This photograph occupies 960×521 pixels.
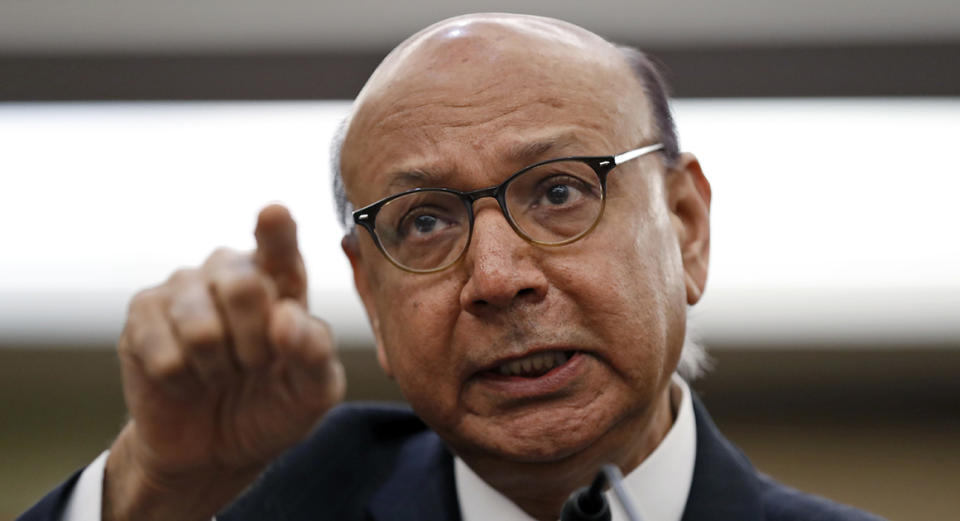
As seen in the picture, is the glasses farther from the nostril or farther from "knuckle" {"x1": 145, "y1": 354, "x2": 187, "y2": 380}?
"knuckle" {"x1": 145, "y1": 354, "x2": 187, "y2": 380}

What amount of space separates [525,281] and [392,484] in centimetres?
67

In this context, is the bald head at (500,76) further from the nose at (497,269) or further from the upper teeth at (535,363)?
the upper teeth at (535,363)

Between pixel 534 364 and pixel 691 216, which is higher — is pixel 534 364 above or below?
below

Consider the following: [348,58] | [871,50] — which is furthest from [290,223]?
[871,50]

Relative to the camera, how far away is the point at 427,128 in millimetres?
1493

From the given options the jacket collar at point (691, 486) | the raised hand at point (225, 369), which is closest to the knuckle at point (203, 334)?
the raised hand at point (225, 369)

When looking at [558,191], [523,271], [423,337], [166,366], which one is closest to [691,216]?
[558,191]

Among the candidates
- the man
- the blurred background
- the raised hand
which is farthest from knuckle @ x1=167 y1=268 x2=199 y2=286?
the blurred background

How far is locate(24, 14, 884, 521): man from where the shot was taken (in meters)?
1.39

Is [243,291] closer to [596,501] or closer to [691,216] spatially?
[596,501]

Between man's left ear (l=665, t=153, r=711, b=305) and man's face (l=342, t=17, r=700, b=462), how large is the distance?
0.08 meters

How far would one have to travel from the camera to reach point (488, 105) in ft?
4.84

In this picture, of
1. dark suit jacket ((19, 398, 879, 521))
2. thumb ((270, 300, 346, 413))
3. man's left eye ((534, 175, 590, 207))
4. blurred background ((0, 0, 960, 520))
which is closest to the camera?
thumb ((270, 300, 346, 413))


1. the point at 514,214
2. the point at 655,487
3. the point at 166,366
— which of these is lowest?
the point at 655,487
